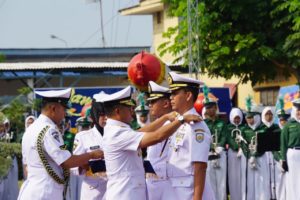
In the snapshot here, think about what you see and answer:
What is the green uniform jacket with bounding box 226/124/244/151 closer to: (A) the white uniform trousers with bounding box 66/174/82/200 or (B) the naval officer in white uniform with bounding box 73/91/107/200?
(A) the white uniform trousers with bounding box 66/174/82/200

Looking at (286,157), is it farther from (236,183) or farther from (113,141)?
(113,141)

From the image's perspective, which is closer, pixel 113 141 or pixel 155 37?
pixel 113 141

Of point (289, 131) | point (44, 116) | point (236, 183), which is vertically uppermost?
point (44, 116)

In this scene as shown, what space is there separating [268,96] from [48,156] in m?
26.8

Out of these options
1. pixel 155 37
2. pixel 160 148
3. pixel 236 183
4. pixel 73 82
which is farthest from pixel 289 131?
pixel 155 37

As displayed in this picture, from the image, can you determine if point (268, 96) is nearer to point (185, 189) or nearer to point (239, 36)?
point (239, 36)

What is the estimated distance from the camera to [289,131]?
15.3 meters

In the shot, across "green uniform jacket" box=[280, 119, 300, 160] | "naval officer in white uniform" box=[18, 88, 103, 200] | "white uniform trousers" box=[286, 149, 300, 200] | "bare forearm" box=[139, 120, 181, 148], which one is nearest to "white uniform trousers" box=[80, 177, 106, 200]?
"naval officer in white uniform" box=[18, 88, 103, 200]

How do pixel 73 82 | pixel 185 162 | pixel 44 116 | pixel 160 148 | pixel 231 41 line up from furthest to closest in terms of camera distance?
1. pixel 73 82
2. pixel 231 41
3. pixel 160 148
4. pixel 44 116
5. pixel 185 162

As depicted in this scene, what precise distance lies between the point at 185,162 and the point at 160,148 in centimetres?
133

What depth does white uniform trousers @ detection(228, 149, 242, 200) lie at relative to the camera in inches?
708

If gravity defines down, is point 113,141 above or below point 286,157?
above

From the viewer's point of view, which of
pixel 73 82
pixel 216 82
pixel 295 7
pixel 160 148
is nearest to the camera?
pixel 160 148

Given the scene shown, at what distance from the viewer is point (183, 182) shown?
319 inches
